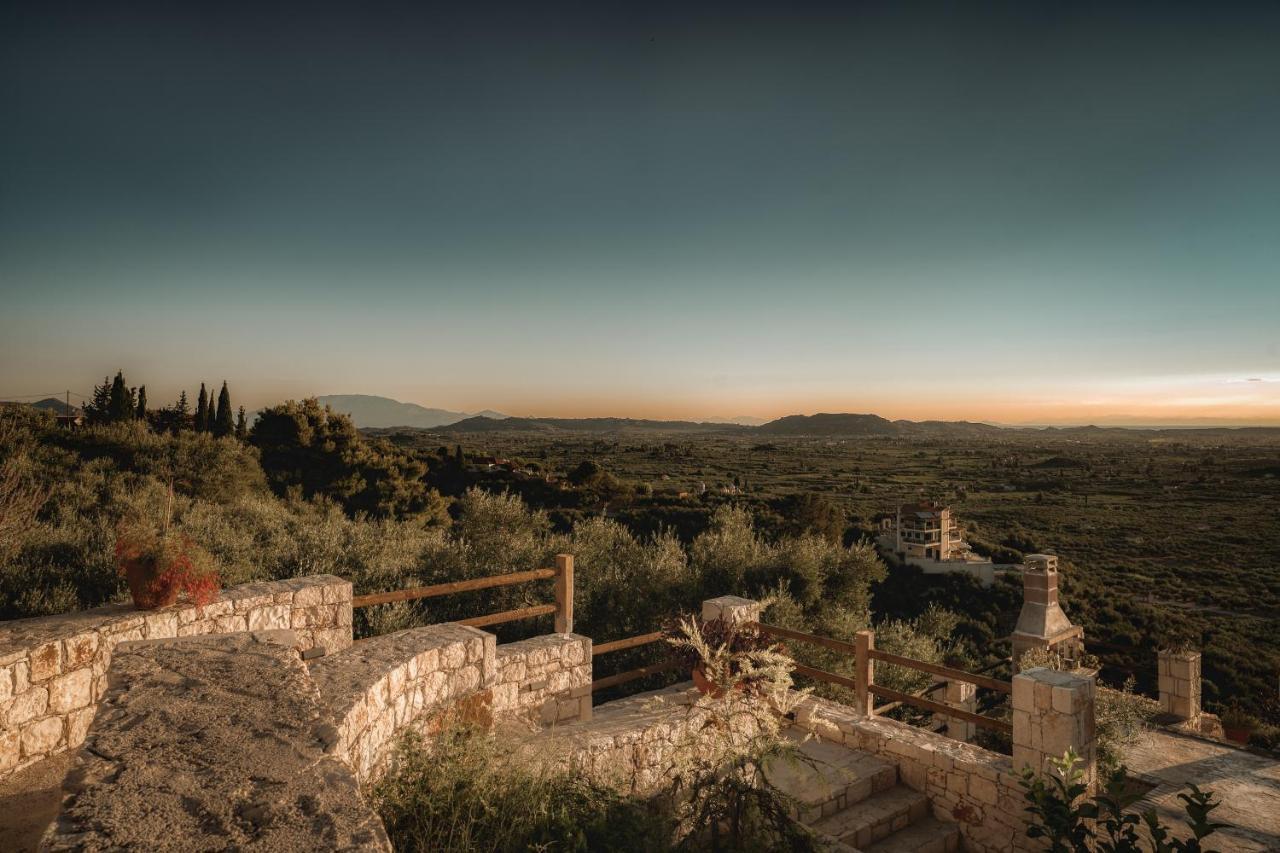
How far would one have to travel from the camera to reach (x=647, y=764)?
16.2 feet

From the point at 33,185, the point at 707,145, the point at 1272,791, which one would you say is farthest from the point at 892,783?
the point at 33,185

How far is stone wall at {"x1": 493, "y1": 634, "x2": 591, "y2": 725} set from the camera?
5.09 m

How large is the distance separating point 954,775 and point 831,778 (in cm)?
112

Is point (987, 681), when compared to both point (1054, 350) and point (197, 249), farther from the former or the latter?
point (1054, 350)

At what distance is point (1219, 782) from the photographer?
777 cm

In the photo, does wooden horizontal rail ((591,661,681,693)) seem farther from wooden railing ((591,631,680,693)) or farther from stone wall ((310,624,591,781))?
stone wall ((310,624,591,781))

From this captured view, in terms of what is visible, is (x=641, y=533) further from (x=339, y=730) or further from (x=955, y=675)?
(x=339, y=730)

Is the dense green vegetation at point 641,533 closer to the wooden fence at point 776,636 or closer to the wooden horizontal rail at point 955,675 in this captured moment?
the wooden fence at point 776,636

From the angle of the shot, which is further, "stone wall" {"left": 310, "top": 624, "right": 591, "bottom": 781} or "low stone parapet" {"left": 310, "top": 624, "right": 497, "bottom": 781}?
"stone wall" {"left": 310, "top": 624, "right": 591, "bottom": 781}

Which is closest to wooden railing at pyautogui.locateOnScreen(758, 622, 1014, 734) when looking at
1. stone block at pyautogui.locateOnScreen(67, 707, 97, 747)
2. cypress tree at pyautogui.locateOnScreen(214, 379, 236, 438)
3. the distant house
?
stone block at pyautogui.locateOnScreen(67, 707, 97, 747)

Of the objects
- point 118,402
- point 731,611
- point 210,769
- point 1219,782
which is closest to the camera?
point 210,769

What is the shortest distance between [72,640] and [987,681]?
6.90 meters

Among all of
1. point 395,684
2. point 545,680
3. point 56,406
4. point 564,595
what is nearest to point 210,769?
point 395,684

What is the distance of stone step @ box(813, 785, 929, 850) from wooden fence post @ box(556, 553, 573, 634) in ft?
9.50
